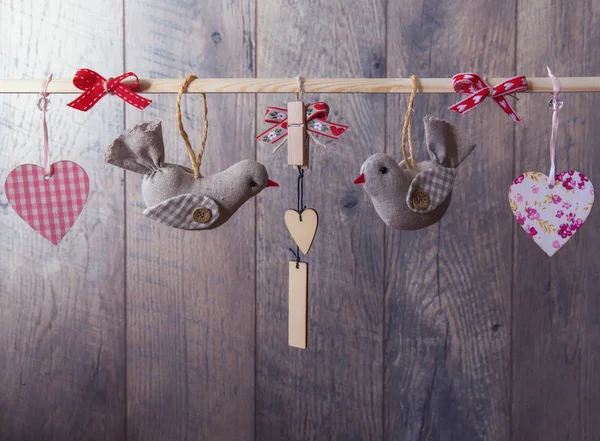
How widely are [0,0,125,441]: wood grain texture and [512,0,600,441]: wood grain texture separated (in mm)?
690

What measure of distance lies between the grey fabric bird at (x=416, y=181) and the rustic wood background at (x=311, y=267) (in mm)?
316

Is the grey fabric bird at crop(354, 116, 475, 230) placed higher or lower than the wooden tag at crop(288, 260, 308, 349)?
higher

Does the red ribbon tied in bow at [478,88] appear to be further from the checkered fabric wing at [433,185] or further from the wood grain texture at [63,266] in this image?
the wood grain texture at [63,266]

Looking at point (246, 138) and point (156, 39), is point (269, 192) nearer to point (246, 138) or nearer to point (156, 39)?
point (246, 138)

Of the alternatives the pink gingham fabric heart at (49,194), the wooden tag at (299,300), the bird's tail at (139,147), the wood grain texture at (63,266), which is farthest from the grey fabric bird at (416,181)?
the wood grain texture at (63,266)

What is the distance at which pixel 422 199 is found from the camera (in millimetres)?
771

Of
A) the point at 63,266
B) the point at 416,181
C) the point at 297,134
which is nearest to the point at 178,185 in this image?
the point at 297,134

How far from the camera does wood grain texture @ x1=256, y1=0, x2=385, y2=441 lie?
3.63ft

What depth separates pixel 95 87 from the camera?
80 centimetres

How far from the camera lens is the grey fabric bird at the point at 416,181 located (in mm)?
762

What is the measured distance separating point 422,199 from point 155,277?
1.94 feet

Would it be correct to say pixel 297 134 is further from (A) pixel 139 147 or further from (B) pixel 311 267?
(B) pixel 311 267

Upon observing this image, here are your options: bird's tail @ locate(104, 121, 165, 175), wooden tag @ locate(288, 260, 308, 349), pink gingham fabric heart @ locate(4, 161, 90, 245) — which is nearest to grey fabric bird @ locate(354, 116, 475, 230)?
wooden tag @ locate(288, 260, 308, 349)

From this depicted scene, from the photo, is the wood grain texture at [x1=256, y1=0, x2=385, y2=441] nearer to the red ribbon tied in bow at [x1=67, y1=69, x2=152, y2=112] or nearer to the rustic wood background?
the rustic wood background
